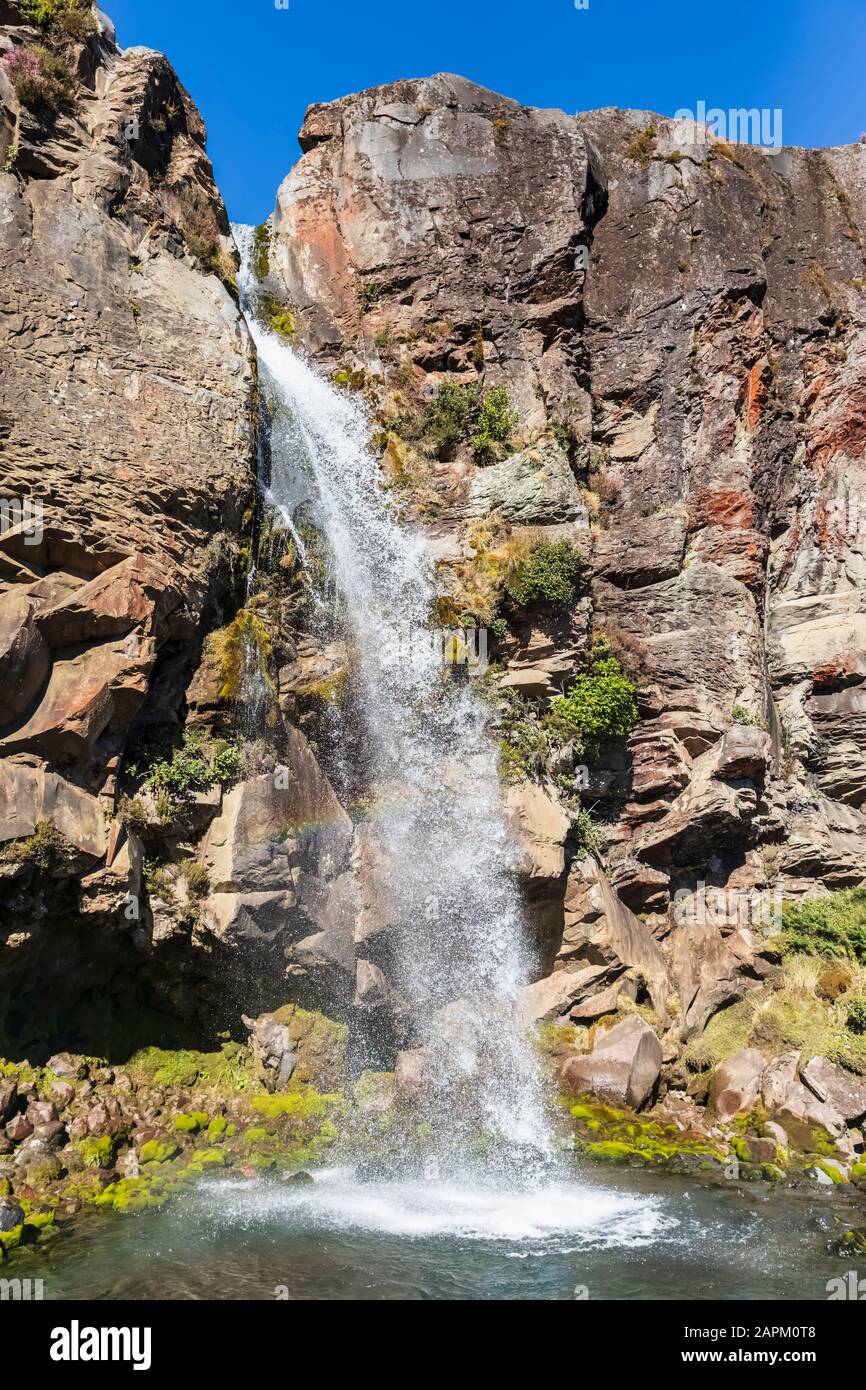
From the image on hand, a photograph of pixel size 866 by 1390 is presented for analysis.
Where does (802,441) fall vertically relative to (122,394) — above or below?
above

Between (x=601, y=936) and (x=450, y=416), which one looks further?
(x=450, y=416)

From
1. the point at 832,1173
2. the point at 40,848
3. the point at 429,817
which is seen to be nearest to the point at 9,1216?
the point at 40,848

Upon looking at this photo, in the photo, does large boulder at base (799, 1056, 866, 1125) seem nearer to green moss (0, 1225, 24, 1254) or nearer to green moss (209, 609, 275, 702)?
green moss (209, 609, 275, 702)

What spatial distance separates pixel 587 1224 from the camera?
11.4 metres

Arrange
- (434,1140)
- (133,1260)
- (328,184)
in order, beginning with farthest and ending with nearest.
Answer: (328,184)
(434,1140)
(133,1260)

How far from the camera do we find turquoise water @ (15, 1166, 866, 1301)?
374 inches

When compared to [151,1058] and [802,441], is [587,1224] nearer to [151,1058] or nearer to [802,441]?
[151,1058]

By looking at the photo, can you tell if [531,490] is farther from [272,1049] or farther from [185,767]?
[272,1049]

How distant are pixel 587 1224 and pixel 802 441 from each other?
65.7 feet

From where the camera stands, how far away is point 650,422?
23719 millimetres

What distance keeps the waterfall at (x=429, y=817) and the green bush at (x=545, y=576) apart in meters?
1.79

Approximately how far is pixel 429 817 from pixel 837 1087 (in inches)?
321

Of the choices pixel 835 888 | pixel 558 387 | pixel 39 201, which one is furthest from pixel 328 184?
pixel 835 888

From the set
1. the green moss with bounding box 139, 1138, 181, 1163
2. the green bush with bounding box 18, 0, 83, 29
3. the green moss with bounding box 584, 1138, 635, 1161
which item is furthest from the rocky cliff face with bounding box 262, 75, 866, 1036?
the green bush with bounding box 18, 0, 83, 29
